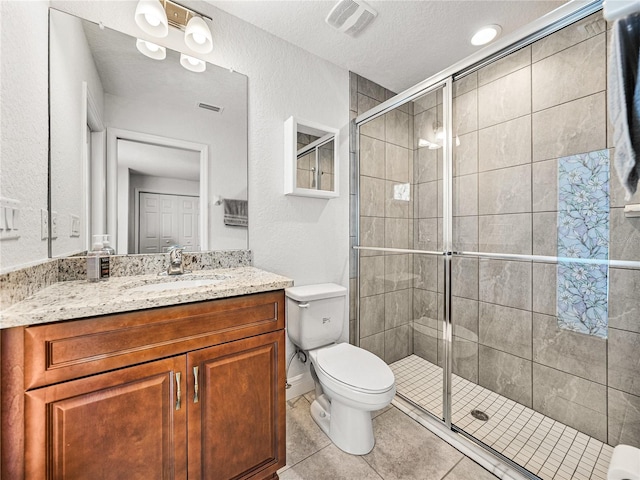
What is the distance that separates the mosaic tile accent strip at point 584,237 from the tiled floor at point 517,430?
591 millimetres

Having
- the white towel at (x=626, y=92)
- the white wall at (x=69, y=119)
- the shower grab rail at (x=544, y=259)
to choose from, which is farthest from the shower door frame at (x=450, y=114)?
the white wall at (x=69, y=119)

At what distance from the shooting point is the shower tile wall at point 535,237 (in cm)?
134

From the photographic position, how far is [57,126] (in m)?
1.19

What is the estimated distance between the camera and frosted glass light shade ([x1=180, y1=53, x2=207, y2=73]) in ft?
5.02

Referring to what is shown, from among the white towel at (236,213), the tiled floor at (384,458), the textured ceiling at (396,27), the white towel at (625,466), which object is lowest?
the tiled floor at (384,458)

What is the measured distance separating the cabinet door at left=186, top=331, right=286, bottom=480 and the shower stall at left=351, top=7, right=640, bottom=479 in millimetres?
1071

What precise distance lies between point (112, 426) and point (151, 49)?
1704 millimetres

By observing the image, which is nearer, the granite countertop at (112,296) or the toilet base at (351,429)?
the granite countertop at (112,296)

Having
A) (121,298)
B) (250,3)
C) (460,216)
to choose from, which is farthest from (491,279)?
(250,3)

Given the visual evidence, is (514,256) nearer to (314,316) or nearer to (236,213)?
(314,316)

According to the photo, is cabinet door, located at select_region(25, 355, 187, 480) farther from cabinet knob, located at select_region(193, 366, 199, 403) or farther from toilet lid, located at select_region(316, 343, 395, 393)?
toilet lid, located at select_region(316, 343, 395, 393)

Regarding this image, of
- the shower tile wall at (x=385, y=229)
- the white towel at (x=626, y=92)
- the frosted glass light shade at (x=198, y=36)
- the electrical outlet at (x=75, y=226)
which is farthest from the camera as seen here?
the shower tile wall at (x=385, y=229)

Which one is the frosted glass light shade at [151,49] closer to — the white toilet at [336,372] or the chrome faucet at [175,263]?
the chrome faucet at [175,263]

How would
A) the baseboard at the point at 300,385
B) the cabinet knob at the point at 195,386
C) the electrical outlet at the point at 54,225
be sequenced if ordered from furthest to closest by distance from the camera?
1. the baseboard at the point at 300,385
2. the electrical outlet at the point at 54,225
3. the cabinet knob at the point at 195,386
